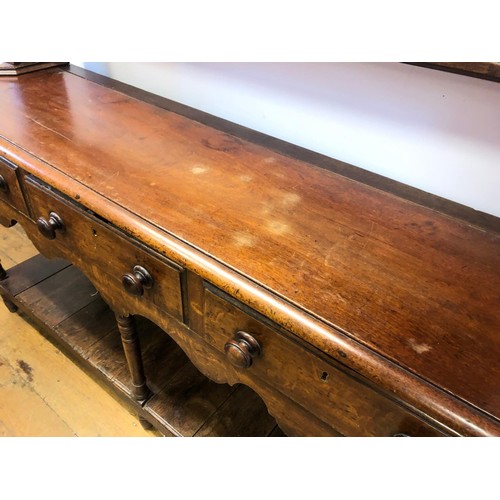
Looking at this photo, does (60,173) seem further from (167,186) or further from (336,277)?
(336,277)

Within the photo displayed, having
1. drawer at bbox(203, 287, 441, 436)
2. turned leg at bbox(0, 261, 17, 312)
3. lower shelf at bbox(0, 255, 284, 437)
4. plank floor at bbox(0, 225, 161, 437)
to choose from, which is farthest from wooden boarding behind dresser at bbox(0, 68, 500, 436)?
turned leg at bbox(0, 261, 17, 312)

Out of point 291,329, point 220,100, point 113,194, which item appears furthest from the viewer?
point 220,100

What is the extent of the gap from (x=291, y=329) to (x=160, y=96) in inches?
34.1

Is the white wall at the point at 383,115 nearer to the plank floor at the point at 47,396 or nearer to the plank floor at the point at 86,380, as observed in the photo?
the plank floor at the point at 86,380

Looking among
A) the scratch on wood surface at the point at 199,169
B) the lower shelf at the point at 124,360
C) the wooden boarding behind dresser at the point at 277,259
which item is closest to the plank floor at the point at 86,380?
the lower shelf at the point at 124,360

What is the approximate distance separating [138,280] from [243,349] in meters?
0.25

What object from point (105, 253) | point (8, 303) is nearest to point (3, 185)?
point (105, 253)

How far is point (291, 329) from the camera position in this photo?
549 millimetres

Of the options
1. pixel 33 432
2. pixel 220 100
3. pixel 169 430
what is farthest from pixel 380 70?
pixel 33 432

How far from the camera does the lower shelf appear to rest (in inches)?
44.3

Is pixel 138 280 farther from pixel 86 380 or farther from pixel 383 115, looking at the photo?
pixel 86 380

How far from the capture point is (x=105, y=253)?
82 centimetres

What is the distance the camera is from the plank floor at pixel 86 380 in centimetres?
114

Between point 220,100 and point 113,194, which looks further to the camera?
point 220,100
